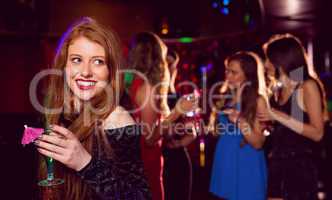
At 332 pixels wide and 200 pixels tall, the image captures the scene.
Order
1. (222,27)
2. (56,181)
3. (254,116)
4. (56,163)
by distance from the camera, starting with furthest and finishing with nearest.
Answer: (222,27) → (254,116) → (56,163) → (56,181)

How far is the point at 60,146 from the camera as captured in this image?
1.04 metres

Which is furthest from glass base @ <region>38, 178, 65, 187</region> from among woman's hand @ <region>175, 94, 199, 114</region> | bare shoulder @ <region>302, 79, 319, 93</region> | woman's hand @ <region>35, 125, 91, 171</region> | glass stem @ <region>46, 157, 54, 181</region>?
bare shoulder @ <region>302, 79, 319, 93</region>

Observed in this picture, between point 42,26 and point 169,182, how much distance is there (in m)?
4.78

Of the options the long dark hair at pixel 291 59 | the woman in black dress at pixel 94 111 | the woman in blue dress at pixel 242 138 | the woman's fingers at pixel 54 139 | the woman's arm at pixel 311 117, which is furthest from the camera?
the woman in blue dress at pixel 242 138

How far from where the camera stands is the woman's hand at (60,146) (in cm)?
103

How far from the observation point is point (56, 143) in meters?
1.03

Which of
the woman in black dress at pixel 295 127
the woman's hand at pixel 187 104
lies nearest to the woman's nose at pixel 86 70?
the woman's hand at pixel 187 104

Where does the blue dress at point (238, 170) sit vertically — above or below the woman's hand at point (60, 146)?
below

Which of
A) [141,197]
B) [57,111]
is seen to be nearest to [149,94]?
[57,111]

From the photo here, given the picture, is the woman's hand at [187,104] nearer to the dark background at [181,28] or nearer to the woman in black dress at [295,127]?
the woman in black dress at [295,127]

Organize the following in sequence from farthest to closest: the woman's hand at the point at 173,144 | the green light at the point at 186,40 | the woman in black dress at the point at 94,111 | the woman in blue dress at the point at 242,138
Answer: the green light at the point at 186,40, the woman's hand at the point at 173,144, the woman in blue dress at the point at 242,138, the woman in black dress at the point at 94,111

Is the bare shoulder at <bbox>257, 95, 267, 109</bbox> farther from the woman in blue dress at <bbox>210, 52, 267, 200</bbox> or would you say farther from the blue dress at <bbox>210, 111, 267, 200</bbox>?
the blue dress at <bbox>210, 111, 267, 200</bbox>

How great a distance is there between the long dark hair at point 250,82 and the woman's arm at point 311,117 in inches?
14.9

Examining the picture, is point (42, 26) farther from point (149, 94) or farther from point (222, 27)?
point (149, 94)
